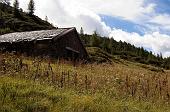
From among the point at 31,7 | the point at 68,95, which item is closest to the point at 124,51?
the point at 31,7

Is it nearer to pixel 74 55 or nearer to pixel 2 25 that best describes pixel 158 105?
pixel 74 55

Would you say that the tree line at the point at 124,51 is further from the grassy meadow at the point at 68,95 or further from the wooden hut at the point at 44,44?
the grassy meadow at the point at 68,95

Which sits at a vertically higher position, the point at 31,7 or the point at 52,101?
the point at 31,7

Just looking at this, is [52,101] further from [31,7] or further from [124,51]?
[124,51]

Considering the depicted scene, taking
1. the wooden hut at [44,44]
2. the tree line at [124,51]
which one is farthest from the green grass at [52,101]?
the tree line at [124,51]

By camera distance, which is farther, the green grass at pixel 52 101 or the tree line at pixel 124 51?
the tree line at pixel 124 51

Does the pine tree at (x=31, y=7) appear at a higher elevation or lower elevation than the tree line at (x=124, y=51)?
higher

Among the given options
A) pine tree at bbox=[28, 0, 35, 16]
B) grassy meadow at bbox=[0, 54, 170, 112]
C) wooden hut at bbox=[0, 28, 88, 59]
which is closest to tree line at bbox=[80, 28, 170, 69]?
pine tree at bbox=[28, 0, 35, 16]

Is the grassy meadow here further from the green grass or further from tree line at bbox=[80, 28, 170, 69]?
tree line at bbox=[80, 28, 170, 69]

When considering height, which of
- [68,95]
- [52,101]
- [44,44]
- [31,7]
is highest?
[31,7]

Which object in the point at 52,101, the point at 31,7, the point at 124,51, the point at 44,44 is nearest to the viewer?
the point at 52,101

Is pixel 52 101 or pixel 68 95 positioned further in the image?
pixel 68 95

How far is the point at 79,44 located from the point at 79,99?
29908 millimetres

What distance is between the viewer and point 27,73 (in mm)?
13188
